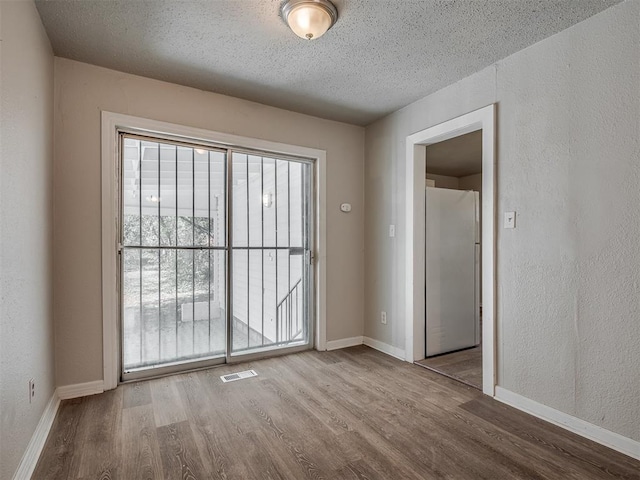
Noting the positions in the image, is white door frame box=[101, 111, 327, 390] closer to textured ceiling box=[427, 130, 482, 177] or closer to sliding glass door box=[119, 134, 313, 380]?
sliding glass door box=[119, 134, 313, 380]

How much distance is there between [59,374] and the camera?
2.51 m

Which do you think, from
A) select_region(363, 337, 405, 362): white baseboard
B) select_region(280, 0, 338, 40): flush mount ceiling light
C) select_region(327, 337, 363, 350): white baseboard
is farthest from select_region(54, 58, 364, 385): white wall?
select_region(363, 337, 405, 362): white baseboard

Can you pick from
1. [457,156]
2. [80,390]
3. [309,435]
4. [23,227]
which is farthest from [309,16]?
[457,156]

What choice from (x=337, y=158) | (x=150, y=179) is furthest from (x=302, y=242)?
(x=150, y=179)

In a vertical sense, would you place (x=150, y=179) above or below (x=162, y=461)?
above

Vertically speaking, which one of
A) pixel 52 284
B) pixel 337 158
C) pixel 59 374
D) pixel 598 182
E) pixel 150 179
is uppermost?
pixel 337 158

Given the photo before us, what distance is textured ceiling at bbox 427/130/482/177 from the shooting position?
4.36 meters

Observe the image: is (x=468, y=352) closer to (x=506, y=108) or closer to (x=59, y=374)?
(x=506, y=108)

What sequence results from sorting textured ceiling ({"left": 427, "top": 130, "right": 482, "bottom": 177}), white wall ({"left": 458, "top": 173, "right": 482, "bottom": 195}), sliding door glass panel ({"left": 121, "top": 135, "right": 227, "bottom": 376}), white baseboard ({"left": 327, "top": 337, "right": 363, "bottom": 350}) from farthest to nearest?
white wall ({"left": 458, "top": 173, "right": 482, "bottom": 195})
textured ceiling ({"left": 427, "top": 130, "right": 482, "bottom": 177})
white baseboard ({"left": 327, "top": 337, "right": 363, "bottom": 350})
sliding door glass panel ({"left": 121, "top": 135, "right": 227, "bottom": 376})

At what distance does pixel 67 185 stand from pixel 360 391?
2660 mm

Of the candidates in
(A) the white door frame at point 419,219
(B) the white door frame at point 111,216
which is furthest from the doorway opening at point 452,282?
(B) the white door frame at point 111,216

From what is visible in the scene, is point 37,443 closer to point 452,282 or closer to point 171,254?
point 171,254

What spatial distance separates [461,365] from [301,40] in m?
3.03

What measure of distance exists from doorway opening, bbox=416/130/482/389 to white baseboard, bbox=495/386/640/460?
0.62 m
